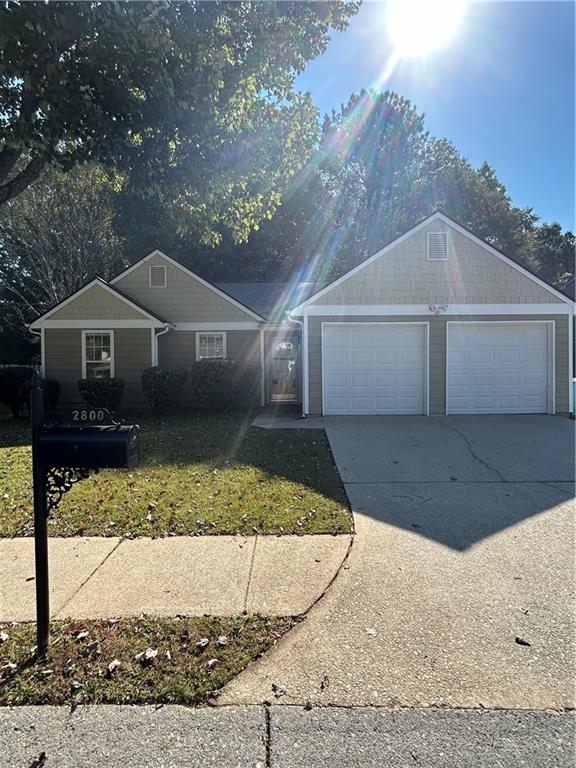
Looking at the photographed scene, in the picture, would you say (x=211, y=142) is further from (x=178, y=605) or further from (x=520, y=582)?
(x=520, y=582)

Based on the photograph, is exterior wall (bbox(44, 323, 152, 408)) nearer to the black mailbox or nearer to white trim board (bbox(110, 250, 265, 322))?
white trim board (bbox(110, 250, 265, 322))

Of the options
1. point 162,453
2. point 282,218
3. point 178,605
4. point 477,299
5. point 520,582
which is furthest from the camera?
point 282,218

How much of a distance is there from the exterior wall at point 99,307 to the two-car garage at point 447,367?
6.62 meters

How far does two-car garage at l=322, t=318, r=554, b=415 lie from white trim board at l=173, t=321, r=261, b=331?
388 cm

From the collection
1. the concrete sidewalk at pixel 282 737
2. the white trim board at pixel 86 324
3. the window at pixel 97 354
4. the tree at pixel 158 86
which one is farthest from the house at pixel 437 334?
the concrete sidewalk at pixel 282 737

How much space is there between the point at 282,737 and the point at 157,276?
581 inches

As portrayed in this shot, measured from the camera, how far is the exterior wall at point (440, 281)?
11820 millimetres

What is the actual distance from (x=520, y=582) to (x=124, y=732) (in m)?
3.02

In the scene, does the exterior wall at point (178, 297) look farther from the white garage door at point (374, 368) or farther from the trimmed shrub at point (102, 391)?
the white garage door at point (374, 368)

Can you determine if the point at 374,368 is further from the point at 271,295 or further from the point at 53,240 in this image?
the point at 53,240

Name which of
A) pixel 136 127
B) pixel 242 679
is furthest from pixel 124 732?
pixel 136 127

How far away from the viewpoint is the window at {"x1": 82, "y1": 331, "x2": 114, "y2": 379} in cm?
1457

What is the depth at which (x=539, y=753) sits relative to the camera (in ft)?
7.06

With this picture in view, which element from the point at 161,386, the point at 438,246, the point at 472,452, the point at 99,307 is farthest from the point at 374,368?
the point at 99,307
